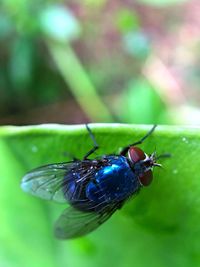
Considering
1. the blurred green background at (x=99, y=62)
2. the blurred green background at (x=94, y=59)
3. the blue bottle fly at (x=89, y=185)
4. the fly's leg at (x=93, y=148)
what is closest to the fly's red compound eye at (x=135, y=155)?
the blue bottle fly at (x=89, y=185)

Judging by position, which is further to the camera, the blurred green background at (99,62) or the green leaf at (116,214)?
the blurred green background at (99,62)

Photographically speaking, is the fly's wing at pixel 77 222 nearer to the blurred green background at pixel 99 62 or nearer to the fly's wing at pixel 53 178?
the fly's wing at pixel 53 178

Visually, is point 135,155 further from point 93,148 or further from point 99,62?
point 99,62

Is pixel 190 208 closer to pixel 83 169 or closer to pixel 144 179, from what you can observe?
pixel 144 179

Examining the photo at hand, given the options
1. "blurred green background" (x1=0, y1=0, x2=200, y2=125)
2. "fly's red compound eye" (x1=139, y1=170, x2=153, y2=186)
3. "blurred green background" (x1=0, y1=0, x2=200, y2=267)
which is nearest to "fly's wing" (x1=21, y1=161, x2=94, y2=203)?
"fly's red compound eye" (x1=139, y1=170, x2=153, y2=186)

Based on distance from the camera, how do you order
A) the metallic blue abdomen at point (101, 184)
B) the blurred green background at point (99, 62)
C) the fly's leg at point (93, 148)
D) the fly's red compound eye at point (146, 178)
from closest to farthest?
the fly's leg at point (93, 148) → the fly's red compound eye at point (146, 178) → the metallic blue abdomen at point (101, 184) → the blurred green background at point (99, 62)

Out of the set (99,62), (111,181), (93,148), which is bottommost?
(99,62)

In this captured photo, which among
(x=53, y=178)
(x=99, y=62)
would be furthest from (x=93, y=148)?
(x=99, y=62)

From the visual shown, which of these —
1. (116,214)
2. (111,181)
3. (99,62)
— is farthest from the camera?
(99,62)
